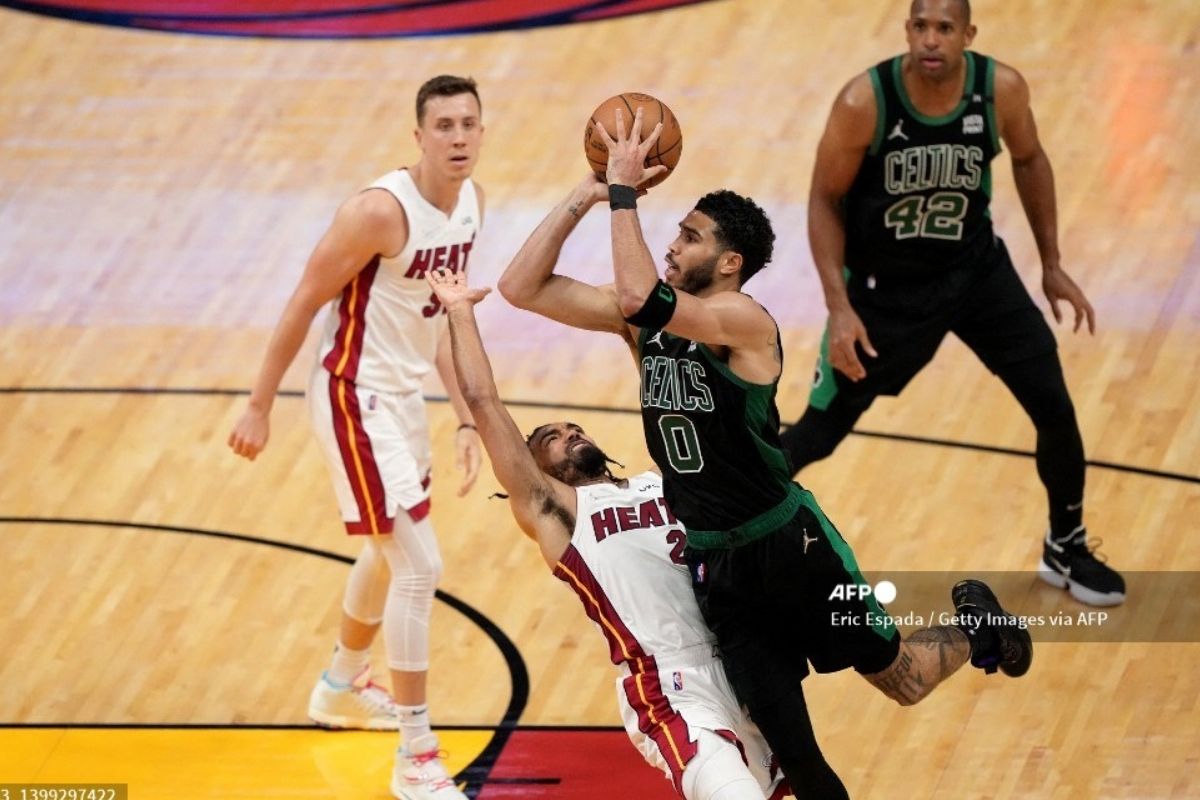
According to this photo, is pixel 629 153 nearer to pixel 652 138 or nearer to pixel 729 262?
pixel 652 138

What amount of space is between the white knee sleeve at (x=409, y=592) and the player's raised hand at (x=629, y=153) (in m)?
1.82

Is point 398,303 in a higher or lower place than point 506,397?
higher

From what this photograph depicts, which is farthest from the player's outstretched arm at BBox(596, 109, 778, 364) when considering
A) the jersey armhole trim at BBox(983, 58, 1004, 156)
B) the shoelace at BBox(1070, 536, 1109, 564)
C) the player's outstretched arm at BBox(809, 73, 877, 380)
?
the shoelace at BBox(1070, 536, 1109, 564)

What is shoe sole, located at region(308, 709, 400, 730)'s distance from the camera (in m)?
6.52

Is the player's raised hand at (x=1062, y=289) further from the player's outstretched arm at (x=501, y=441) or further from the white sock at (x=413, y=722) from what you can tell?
the white sock at (x=413, y=722)

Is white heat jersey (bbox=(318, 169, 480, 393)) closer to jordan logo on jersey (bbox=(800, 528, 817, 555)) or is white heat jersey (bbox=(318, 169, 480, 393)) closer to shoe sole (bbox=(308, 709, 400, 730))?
shoe sole (bbox=(308, 709, 400, 730))

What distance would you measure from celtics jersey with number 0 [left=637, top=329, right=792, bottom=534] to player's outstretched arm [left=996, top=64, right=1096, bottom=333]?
2.11 metres

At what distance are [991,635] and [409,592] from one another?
1923mm

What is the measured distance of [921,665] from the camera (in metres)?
5.40

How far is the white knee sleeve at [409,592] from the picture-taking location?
6.08 metres

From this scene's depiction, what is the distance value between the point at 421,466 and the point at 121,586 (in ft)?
5.62

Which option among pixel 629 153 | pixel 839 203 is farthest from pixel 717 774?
pixel 839 203

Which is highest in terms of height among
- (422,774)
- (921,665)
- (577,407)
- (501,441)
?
(501,441)

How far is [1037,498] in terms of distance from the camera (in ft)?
25.0
